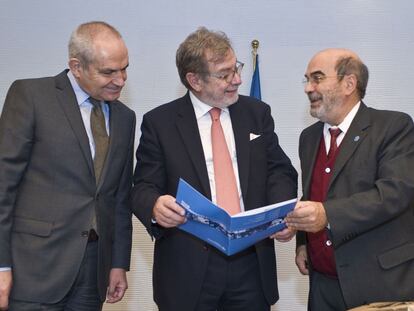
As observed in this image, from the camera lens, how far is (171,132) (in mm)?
2686

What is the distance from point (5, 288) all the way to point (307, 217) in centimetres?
127

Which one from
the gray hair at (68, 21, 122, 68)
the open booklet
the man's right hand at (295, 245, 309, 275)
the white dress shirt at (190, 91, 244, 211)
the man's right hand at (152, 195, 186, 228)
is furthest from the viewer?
the man's right hand at (295, 245, 309, 275)

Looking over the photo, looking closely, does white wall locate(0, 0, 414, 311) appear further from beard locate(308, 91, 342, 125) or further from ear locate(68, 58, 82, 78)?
ear locate(68, 58, 82, 78)

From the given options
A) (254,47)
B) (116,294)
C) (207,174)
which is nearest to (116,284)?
(116,294)

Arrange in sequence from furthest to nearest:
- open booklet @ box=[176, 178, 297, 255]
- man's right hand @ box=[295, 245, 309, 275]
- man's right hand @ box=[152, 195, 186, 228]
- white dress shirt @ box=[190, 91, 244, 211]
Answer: man's right hand @ box=[295, 245, 309, 275] < white dress shirt @ box=[190, 91, 244, 211] < man's right hand @ box=[152, 195, 186, 228] < open booklet @ box=[176, 178, 297, 255]

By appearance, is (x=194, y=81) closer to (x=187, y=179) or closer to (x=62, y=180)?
(x=187, y=179)

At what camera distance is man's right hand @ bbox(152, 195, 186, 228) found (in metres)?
2.27

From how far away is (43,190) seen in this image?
2.40m

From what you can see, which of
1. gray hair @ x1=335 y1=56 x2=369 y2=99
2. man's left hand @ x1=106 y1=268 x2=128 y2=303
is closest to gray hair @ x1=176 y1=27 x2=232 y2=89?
gray hair @ x1=335 y1=56 x2=369 y2=99

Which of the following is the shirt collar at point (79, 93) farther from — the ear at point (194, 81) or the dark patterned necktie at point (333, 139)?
the dark patterned necktie at point (333, 139)

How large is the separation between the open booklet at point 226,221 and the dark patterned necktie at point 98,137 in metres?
0.50

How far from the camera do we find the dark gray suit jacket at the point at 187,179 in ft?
8.36

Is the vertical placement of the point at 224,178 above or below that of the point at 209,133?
below

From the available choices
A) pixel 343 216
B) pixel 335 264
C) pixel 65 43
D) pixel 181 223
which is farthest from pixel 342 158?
pixel 65 43
